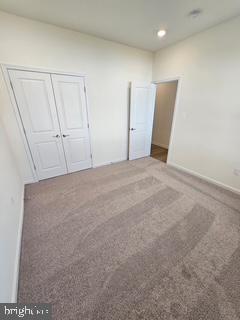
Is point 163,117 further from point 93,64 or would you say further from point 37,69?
point 37,69

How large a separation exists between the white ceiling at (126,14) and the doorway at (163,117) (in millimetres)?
1998

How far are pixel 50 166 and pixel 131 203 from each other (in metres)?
1.92

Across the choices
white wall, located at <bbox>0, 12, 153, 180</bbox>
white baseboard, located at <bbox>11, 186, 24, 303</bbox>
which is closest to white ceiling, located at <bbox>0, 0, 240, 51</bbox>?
white wall, located at <bbox>0, 12, 153, 180</bbox>

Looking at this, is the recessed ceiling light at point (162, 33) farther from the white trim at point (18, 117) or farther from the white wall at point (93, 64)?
the white trim at point (18, 117)

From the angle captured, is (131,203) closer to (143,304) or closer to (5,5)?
(143,304)

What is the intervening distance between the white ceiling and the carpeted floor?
277 cm

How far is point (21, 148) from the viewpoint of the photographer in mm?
2594

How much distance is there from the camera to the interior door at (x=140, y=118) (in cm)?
348

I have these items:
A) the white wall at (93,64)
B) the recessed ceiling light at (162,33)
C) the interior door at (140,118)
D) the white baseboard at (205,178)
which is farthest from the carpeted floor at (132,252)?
the recessed ceiling light at (162,33)

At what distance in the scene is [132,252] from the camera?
1.54m

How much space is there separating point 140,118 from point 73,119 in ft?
5.84

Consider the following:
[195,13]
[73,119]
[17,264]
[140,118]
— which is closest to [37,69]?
[73,119]

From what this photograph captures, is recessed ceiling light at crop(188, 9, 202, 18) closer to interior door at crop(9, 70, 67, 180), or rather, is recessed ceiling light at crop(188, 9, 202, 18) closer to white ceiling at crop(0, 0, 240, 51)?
white ceiling at crop(0, 0, 240, 51)

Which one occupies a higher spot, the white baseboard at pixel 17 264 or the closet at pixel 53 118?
the closet at pixel 53 118
